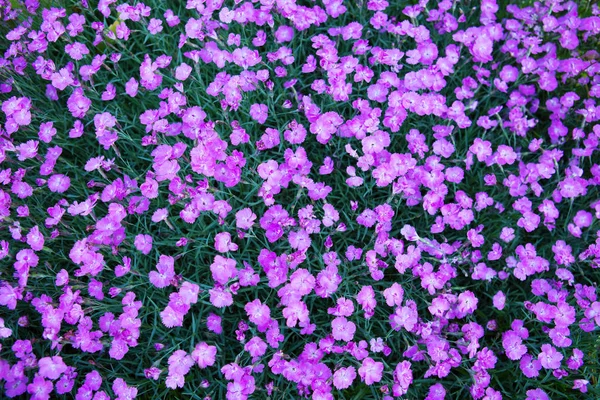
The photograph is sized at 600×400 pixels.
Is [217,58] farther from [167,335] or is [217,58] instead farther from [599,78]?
[599,78]

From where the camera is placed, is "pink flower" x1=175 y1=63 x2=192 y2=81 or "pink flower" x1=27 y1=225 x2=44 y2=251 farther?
"pink flower" x1=175 y1=63 x2=192 y2=81

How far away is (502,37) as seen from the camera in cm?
305

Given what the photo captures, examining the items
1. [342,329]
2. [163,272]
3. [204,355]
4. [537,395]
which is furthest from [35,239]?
[537,395]

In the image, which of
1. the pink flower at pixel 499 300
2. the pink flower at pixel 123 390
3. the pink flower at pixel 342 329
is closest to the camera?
the pink flower at pixel 123 390

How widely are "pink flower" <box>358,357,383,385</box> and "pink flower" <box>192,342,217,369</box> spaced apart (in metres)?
0.56

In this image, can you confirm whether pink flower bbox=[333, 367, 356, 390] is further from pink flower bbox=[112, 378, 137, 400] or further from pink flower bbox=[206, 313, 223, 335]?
pink flower bbox=[112, 378, 137, 400]

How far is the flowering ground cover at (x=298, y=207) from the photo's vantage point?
2.27 meters

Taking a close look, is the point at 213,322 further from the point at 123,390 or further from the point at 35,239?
the point at 35,239

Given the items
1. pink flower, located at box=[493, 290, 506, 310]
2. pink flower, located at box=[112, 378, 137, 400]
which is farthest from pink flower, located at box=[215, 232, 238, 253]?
pink flower, located at box=[493, 290, 506, 310]

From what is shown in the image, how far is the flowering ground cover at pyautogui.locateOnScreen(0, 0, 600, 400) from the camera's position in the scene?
7.45 ft

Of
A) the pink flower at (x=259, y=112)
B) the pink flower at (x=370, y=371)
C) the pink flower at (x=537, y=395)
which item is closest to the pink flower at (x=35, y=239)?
the pink flower at (x=259, y=112)

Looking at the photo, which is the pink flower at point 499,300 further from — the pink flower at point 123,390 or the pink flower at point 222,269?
the pink flower at point 123,390

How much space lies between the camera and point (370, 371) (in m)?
2.21

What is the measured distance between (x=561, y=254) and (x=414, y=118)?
907 mm
